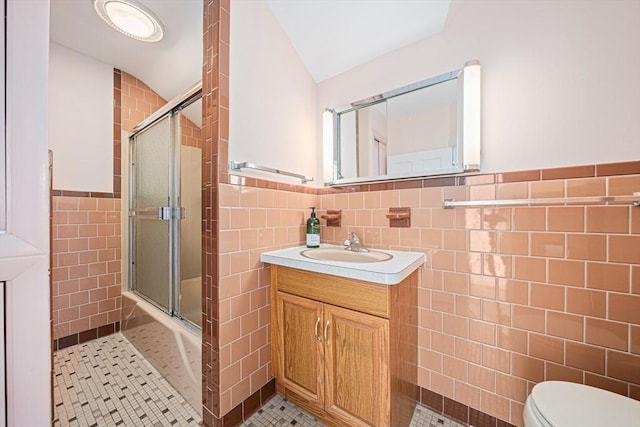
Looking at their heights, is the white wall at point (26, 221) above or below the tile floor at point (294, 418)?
above

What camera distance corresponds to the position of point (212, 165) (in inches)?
45.4

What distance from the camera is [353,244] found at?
1461mm

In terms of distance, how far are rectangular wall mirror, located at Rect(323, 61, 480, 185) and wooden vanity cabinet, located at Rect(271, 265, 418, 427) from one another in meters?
0.62

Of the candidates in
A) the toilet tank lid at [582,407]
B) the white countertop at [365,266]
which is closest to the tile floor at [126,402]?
the toilet tank lid at [582,407]

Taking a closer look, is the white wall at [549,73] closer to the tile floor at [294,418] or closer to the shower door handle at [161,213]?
the tile floor at [294,418]

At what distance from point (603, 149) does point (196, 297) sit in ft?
7.30

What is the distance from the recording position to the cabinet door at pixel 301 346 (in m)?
1.17

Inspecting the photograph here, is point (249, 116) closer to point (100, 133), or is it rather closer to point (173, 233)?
point (173, 233)

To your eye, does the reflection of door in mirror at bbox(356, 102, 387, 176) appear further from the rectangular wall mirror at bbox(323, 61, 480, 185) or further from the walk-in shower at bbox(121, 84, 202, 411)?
the walk-in shower at bbox(121, 84, 202, 411)

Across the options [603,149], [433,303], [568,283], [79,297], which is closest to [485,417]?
[433,303]

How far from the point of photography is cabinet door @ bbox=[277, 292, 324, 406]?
46.2 inches

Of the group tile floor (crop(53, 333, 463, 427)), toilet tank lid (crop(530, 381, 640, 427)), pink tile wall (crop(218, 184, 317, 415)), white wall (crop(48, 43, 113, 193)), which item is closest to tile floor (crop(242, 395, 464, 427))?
tile floor (crop(53, 333, 463, 427))

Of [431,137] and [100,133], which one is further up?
[100,133]

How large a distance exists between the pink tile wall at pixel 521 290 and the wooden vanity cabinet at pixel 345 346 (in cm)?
18
